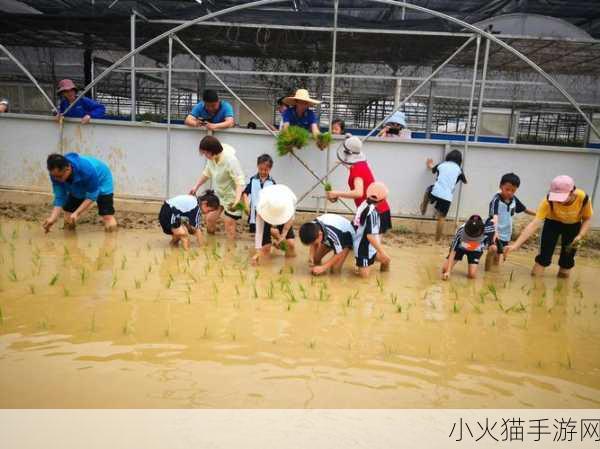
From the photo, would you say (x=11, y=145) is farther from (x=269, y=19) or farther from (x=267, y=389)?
(x=267, y=389)

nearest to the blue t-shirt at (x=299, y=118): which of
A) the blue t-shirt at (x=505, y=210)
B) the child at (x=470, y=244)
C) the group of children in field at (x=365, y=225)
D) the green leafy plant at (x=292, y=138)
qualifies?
the green leafy plant at (x=292, y=138)

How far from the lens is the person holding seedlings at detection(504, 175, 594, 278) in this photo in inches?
204

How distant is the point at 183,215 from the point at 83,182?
1.38 meters

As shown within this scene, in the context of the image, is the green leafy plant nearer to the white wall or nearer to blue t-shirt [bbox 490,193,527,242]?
the white wall

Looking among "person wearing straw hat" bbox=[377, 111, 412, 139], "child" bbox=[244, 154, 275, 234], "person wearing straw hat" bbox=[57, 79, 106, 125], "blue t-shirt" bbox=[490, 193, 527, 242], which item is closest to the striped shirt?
"child" bbox=[244, 154, 275, 234]

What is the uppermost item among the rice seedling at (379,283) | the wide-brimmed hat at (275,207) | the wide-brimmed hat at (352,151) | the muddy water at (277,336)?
the wide-brimmed hat at (352,151)

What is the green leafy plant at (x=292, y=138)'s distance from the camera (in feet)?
22.1

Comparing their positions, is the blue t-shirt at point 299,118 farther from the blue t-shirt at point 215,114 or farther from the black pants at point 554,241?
the black pants at point 554,241

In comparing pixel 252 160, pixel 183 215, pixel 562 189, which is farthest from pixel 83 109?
pixel 562 189

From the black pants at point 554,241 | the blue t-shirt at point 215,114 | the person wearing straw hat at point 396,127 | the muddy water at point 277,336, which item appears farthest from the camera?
the person wearing straw hat at point 396,127

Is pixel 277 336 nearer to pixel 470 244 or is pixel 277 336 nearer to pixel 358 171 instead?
pixel 470 244

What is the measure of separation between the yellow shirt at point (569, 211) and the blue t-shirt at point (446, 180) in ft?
4.60

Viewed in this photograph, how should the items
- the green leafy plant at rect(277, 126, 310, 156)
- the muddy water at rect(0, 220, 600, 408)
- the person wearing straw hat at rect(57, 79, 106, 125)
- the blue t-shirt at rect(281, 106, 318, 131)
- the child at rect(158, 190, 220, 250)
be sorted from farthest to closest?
the person wearing straw hat at rect(57, 79, 106, 125)
the blue t-shirt at rect(281, 106, 318, 131)
the green leafy plant at rect(277, 126, 310, 156)
the child at rect(158, 190, 220, 250)
the muddy water at rect(0, 220, 600, 408)

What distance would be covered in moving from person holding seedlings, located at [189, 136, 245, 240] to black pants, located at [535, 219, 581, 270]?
11.2 feet
